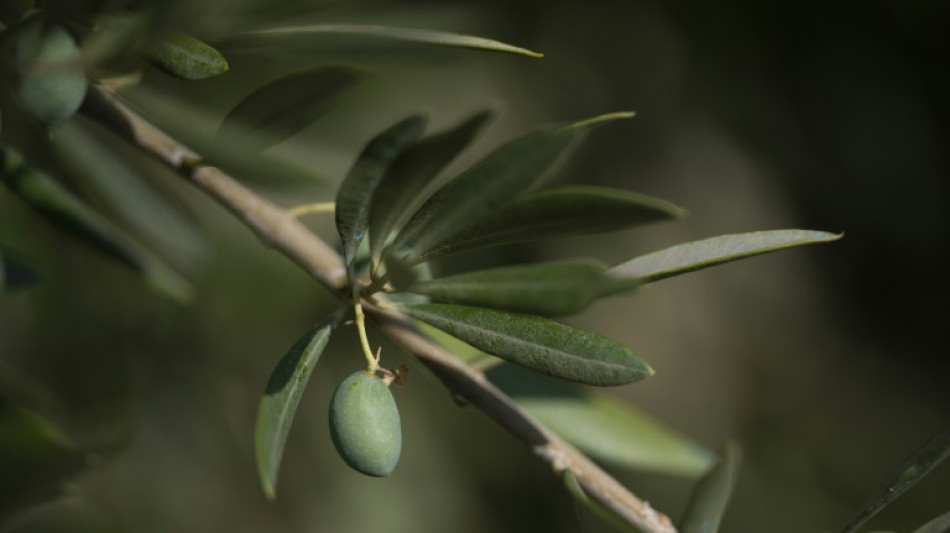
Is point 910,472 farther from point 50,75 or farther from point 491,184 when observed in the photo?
point 50,75

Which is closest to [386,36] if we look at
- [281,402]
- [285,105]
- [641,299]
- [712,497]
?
[285,105]

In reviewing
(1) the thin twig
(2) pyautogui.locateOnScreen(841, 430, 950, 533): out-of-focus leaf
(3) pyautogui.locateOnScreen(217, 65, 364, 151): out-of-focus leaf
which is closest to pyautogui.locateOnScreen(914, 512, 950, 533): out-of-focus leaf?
(2) pyautogui.locateOnScreen(841, 430, 950, 533): out-of-focus leaf

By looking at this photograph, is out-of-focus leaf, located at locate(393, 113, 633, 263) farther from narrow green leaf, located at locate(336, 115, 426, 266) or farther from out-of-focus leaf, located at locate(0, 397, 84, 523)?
out-of-focus leaf, located at locate(0, 397, 84, 523)

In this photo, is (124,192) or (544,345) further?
(124,192)

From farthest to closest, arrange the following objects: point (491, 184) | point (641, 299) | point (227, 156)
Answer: point (641, 299) < point (227, 156) < point (491, 184)

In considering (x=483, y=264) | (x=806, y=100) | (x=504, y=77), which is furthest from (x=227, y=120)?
(x=806, y=100)

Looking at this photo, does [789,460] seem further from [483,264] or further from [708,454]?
[708,454]
